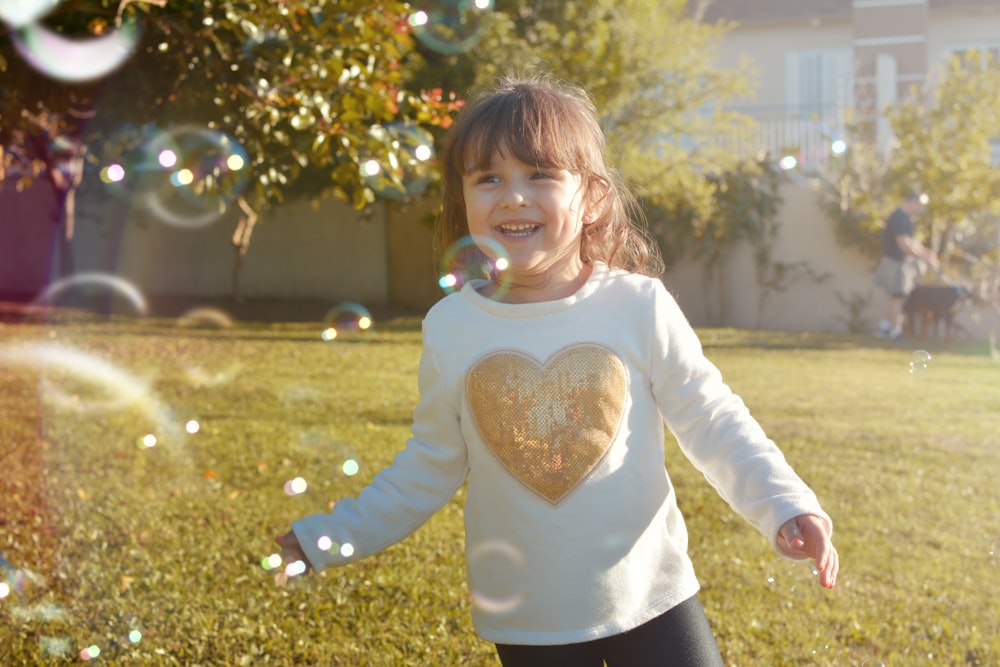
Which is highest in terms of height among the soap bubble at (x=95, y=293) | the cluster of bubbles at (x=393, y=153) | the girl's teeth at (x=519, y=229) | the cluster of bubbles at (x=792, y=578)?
the girl's teeth at (x=519, y=229)

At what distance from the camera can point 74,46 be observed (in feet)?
12.8

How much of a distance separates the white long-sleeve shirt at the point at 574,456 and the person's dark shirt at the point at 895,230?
1102cm

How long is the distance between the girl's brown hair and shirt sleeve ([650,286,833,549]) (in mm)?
218

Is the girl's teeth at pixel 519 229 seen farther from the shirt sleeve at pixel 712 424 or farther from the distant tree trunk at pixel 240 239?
the distant tree trunk at pixel 240 239

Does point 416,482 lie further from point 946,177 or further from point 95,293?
point 95,293

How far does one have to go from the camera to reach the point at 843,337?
12820 millimetres

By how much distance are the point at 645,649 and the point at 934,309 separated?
11407mm

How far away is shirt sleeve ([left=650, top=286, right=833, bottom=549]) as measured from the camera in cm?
193

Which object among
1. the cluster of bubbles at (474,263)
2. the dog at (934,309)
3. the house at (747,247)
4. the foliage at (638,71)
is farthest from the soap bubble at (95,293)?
the cluster of bubbles at (474,263)

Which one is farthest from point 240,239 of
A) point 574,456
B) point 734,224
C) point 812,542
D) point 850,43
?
point 812,542

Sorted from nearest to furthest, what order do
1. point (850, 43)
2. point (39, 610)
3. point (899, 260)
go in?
point (39, 610) → point (899, 260) → point (850, 43)

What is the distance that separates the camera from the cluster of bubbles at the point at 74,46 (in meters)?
3.71

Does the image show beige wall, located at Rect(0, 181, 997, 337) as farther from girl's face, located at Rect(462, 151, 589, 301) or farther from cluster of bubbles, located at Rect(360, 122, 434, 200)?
girl's face, located at Rect(462, 151, 589, 301)

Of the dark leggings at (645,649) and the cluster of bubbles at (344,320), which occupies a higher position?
the dark leggings at (645,649)
